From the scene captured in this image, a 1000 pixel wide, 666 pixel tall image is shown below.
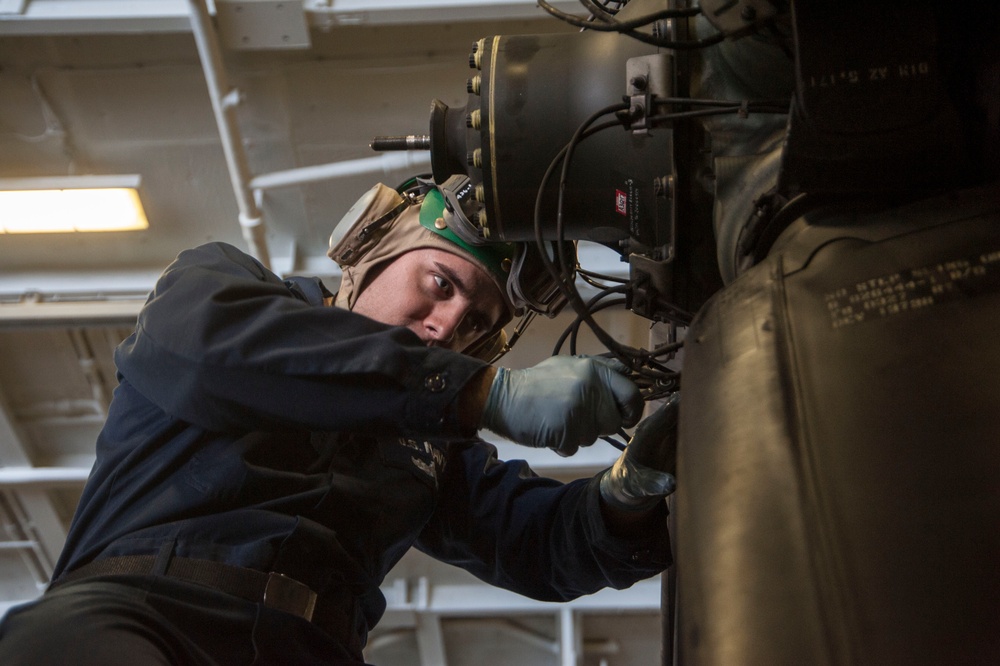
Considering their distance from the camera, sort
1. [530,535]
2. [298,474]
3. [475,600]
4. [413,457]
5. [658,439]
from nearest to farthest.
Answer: [658,439] < [298,474] < [413,457] < [530,535] < [475,600]

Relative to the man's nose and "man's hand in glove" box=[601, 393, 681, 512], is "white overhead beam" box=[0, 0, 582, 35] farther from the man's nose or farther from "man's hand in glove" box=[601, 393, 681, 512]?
"man's hand in glove" box=[601, 393, 681, 512]

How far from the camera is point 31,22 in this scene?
3098mm

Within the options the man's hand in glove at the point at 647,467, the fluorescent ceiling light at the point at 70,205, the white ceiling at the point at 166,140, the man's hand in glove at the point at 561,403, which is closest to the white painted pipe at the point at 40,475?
the white ceiling at the point at 166,140

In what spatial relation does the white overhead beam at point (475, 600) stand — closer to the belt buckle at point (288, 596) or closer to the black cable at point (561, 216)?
the belt buckle at point (288, 596)

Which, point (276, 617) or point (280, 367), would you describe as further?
point (276, 617)

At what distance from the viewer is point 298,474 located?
69.7 inches

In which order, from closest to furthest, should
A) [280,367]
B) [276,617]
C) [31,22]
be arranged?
[280,367] < [276,617] < [31,22]

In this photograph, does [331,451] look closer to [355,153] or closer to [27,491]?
[355,153]

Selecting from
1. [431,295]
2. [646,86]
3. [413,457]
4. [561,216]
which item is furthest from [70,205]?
[646,86]

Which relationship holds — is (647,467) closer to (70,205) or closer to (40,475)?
(70,205)

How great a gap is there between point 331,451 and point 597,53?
2.91ft

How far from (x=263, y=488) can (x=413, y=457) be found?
372mm

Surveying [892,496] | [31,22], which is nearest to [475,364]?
[892,496]

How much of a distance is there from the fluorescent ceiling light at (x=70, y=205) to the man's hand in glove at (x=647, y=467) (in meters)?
2.47
